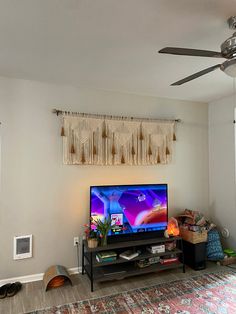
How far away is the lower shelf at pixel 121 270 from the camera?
9.25 feet

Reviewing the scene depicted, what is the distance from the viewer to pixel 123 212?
3164mm

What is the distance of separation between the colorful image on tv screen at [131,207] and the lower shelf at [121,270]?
1.48 feet

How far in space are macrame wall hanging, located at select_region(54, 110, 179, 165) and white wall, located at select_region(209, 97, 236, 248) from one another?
2.72ft

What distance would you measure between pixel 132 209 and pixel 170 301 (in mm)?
1166

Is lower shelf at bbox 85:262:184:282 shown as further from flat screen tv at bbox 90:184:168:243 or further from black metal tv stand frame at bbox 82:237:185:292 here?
flat screen tv at bbox 90:184:168:243

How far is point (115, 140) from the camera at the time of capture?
3.37m

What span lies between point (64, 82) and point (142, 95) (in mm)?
1240

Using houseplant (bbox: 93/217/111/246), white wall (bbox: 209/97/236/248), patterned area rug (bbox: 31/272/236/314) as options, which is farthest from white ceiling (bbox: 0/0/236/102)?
patterned area rug (bbox: 31/272/236/314)

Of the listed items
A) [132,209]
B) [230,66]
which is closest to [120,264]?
[132,209]

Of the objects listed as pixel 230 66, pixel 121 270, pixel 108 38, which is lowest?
pixel 121 270

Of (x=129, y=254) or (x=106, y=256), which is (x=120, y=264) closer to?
(x=129, y=254)

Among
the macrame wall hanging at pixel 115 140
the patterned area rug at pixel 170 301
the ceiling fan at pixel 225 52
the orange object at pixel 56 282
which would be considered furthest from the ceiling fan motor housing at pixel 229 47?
the orange object at pixel 56 282

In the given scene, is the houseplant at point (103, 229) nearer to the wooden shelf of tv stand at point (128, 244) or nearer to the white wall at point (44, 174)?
the wooden shelf of tv stand at point (128, 244)

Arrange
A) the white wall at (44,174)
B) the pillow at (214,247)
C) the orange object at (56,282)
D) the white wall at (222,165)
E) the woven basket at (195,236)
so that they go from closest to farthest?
1. the orange object at (56,282)
2. the white wall at (44,174)
3. the woven basket at (195,236)
4. the pillow at (214,247)
5. the white wall at (222,165)
